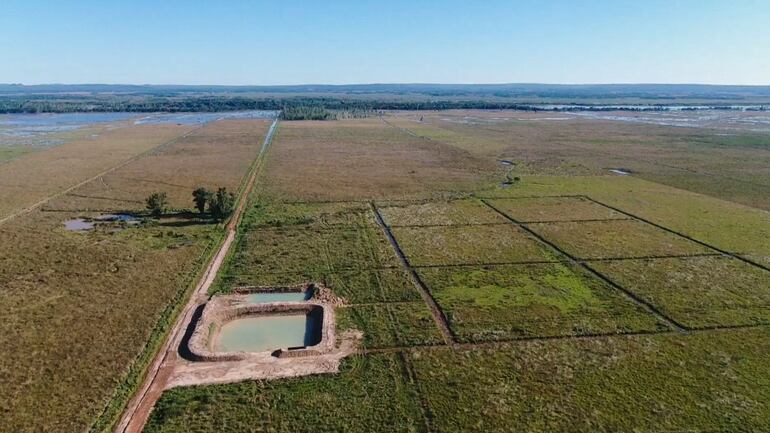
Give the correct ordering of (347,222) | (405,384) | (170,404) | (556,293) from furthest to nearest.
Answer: (347,222) < (556,293) < (405,384) < (170,404)

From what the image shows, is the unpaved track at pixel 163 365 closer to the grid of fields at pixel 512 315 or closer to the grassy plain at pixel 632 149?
the grid of fields at pixel 512 315

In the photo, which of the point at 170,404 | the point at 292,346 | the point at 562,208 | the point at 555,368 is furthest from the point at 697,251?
the point at 170,404

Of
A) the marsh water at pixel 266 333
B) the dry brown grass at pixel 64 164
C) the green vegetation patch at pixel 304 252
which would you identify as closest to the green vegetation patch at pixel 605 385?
the marsh water at pixel 266 333

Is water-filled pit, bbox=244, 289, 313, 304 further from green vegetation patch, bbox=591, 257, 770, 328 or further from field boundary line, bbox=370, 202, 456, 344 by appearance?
green vegetation patch, bbox=591, 257, 770, 328

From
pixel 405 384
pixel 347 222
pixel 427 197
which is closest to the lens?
pixel 405 384

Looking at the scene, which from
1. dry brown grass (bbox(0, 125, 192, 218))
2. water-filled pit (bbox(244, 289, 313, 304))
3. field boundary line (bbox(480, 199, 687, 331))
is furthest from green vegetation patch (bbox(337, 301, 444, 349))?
dry brown grass (bbox(0, 125, 192, 218))

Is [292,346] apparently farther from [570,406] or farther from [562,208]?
[562,208]
